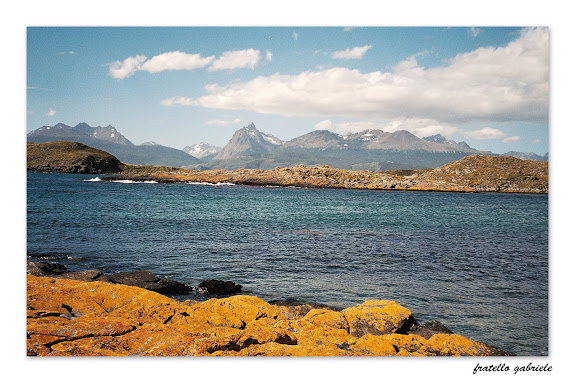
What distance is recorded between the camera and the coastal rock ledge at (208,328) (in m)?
6.18

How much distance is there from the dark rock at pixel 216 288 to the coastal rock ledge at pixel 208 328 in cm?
250

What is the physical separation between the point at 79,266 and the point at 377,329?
11196mm

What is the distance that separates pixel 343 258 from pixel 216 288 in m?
6.40

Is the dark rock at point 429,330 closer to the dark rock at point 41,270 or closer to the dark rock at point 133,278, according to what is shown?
the dark rock at point 133,278

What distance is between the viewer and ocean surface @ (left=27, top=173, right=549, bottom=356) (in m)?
9.73

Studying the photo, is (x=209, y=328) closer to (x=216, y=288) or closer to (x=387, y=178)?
(x=216, y=288)

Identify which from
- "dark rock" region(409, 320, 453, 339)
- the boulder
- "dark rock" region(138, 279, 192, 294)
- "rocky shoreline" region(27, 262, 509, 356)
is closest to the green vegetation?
"dark rock" region(138, 279, 192, 294)

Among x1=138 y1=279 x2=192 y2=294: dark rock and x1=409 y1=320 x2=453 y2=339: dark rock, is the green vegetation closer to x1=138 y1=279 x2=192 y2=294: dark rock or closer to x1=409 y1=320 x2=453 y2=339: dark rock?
x1=138 y1=279 x2=192 y2=294: dark rock

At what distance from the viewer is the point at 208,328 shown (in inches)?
276

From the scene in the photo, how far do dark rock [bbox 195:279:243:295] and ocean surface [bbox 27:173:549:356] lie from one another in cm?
64

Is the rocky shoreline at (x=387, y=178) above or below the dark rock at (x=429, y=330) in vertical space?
above

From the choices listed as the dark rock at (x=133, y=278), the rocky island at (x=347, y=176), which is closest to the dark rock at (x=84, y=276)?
the dark rock at (x=133, y=278)

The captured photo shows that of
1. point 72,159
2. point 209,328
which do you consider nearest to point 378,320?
point 209,328
